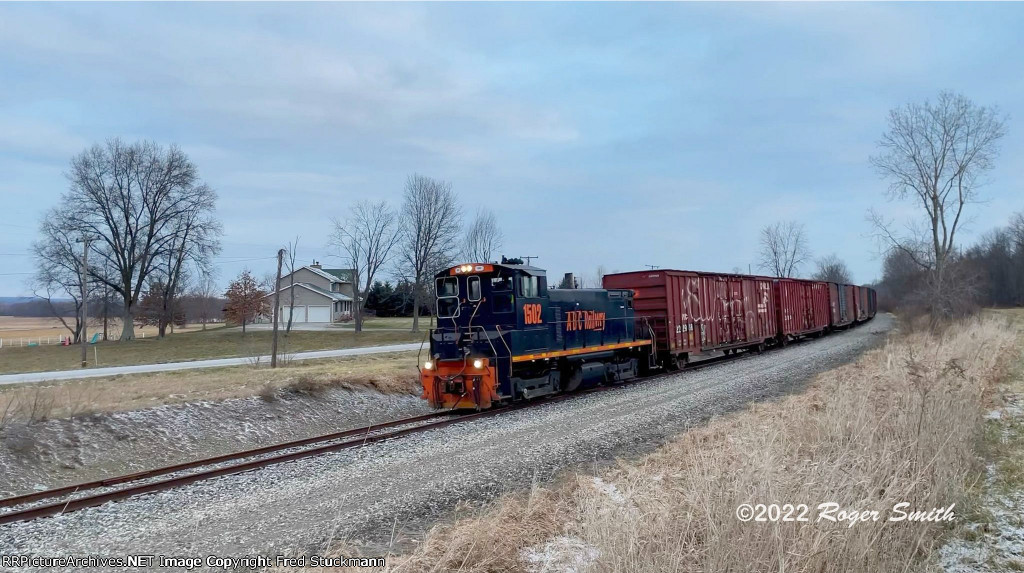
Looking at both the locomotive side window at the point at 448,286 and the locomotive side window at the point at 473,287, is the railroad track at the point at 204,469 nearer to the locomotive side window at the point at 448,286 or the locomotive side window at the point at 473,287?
the locomotive side window at the point at 473,287

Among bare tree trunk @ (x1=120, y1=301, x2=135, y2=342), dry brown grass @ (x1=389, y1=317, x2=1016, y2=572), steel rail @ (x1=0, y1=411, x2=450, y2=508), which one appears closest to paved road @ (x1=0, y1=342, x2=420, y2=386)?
steel rail @ (x1=0, y1=411, x2=450, y2=508)

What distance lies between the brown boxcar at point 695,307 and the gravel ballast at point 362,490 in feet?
21.9

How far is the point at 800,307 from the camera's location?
108 ft

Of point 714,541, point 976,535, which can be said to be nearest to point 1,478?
point 714,541

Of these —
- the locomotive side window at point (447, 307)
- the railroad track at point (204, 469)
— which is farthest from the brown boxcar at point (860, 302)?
the railroad track at point (204, 469)

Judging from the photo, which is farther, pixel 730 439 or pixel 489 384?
pixel 489 384

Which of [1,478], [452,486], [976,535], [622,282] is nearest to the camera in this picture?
[976,535]

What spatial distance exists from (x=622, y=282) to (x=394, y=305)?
2296 inches

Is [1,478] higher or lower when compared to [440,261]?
lower

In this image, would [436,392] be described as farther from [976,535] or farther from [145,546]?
[976,535]

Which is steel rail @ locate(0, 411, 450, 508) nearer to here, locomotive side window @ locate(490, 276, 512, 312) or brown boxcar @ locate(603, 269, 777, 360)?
locomotive side window @ locate(490, 276, 512, 312)

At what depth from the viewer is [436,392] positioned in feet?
46.2

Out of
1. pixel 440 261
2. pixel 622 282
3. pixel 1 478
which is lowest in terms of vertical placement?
pixel 1 478

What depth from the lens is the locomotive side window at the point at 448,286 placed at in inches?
615
